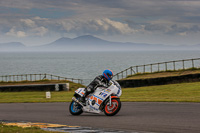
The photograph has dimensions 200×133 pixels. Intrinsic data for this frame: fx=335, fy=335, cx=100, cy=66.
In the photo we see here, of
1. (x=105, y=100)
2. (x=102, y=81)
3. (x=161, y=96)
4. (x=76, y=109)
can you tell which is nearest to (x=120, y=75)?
(x=161, y=96)

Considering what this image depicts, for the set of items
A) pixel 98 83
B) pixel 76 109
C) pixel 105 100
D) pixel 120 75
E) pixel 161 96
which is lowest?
pixel 76 109

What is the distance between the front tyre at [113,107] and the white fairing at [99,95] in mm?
256

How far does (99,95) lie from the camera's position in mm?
12125

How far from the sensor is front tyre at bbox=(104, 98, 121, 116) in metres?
11.8

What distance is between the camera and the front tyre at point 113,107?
11.8 meters

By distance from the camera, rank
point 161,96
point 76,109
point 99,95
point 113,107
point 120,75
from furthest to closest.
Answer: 1. point 120,75
2. point 161,96
3. point 76,109
4. point 99,95
5. point 113,107

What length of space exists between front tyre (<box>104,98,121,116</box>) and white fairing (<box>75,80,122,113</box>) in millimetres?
256

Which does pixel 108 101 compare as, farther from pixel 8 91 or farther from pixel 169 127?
pixel 8 91

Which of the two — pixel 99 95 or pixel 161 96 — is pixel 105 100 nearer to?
pixel 99 95

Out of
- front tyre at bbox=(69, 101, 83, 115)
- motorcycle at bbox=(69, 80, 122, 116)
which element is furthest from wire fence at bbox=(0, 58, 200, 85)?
motorcycle at bbox=(69, 80, 122, 116)

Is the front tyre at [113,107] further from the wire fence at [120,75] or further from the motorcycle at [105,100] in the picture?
the wire fence at [120,75]

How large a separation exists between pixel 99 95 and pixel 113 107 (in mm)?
671

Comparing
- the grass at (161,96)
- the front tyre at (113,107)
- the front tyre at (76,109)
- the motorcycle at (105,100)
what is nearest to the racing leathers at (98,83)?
the motorcycle at (105,100)

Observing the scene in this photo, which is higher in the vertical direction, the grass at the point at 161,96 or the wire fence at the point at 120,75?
the wire fence at the point at 120,75
